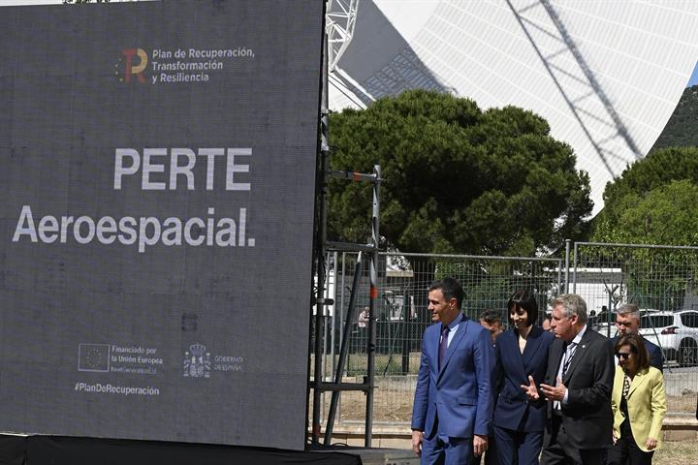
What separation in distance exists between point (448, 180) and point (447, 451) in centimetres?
2352

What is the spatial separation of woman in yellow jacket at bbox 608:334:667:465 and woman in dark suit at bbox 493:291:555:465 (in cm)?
68

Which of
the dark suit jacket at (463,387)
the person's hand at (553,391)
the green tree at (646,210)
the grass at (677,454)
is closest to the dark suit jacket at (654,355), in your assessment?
the person's hand at (553,391)

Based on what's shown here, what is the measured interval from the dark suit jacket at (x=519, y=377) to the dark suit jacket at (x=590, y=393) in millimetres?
253

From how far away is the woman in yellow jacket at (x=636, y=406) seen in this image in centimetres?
832

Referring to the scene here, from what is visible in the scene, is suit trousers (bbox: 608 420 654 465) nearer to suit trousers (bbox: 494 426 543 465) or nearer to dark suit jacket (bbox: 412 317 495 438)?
suit trousers (bbox: 494 426 543 465)

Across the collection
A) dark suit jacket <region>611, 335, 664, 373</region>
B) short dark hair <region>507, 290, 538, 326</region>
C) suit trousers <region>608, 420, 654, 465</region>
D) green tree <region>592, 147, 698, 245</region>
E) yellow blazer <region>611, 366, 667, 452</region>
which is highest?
green tree <region>592, 147, 698, 245</region>

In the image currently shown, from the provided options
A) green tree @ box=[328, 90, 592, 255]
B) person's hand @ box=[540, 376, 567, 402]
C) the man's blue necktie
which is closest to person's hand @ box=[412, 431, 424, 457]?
the man's blue necktie

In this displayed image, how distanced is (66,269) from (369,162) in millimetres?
22865

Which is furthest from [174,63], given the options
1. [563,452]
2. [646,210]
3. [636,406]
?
[646,210]

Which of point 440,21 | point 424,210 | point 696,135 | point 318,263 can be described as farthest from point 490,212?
point 696,135

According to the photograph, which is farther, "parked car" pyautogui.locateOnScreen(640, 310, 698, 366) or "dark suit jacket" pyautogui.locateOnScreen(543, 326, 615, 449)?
"parked car" pyautogui.locateOnScreen(640, 310, 698, 366)

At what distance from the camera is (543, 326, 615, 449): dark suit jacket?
25.3ft

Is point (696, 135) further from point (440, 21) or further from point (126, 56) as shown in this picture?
point (126, 56)

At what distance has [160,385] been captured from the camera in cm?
823
